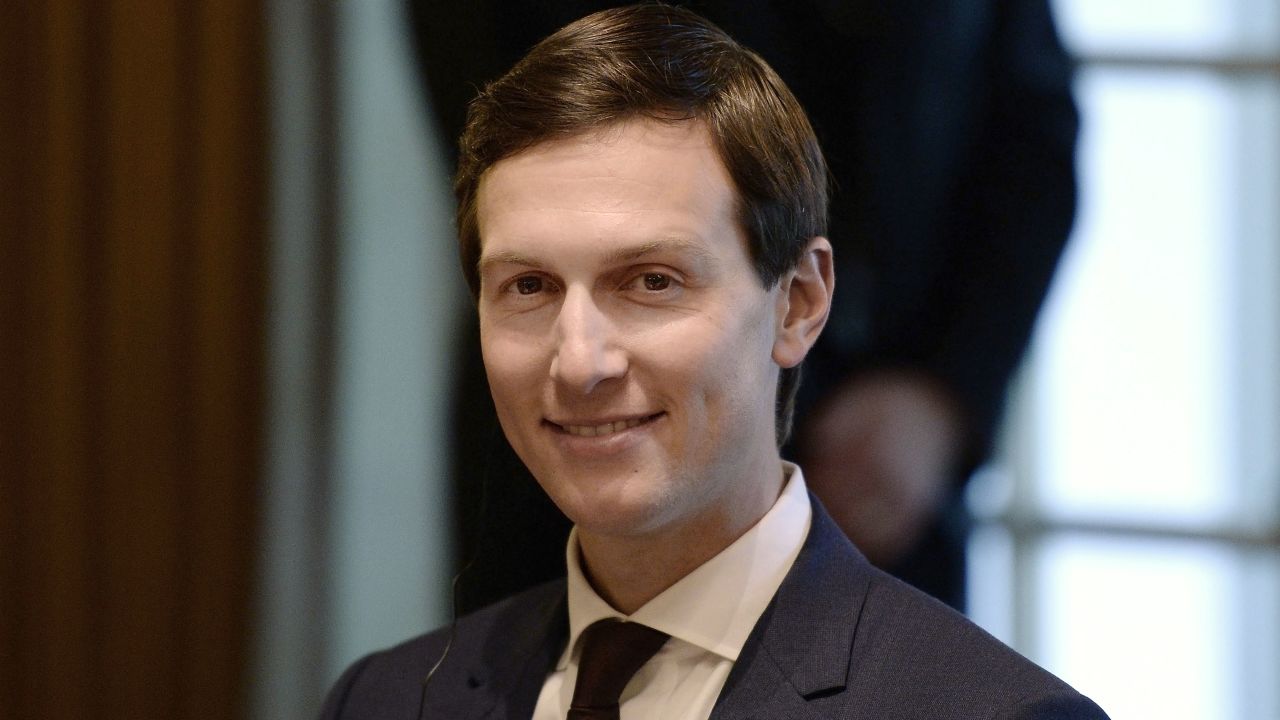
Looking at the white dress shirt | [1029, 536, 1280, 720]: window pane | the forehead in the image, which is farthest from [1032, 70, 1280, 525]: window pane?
the forehead

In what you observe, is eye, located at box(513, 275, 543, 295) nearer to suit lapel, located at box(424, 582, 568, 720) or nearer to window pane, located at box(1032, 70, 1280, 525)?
suit lapel, located at box(424, 582, 568, 720)

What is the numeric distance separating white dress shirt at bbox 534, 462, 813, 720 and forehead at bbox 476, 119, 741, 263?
36 cm

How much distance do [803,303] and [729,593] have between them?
34 centimetres

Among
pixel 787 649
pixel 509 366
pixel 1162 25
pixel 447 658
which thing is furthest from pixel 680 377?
pixel 1162 25

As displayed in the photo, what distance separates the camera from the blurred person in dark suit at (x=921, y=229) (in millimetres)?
2100

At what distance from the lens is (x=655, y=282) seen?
1.41m

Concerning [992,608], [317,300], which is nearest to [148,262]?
[317,300]

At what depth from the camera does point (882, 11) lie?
7.00 ft

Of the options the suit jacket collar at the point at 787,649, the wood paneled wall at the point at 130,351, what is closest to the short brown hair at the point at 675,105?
the suit jacket collar at the point at 787,649

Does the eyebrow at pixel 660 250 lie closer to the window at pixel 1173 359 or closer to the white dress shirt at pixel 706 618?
Answer: the white dress shirt at pixel 706 618

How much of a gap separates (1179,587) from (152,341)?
177 centimetres

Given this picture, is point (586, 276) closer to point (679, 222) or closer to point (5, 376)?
point (679, 222)

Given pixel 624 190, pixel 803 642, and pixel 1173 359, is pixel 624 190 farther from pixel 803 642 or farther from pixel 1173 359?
pixel 1173 359

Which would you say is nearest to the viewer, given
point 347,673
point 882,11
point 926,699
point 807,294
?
point 926,699
